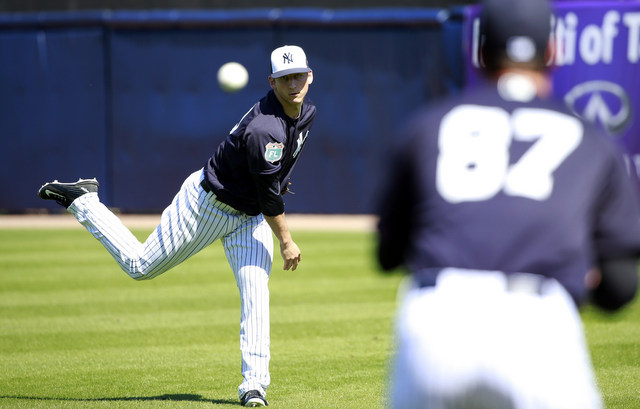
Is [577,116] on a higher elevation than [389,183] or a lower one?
higher

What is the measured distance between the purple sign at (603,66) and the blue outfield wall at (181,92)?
7.32ft

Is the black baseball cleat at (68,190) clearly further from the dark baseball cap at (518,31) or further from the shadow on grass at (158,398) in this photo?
the dark baseball cap at (518,31)

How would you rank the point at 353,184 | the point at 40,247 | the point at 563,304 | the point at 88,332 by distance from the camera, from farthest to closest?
the point at 353,184 → the point at 40,247 → the point at 88,332 → the point at 563,304

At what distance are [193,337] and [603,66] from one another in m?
10.2

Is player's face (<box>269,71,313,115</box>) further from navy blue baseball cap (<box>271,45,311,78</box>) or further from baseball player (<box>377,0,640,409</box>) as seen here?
baseball player (<box>377,0,640,409</box>)

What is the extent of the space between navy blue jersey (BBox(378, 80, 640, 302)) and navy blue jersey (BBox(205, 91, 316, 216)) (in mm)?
2738

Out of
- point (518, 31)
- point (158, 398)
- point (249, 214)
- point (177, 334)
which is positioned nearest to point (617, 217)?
point (518, 31)

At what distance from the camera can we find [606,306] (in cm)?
238

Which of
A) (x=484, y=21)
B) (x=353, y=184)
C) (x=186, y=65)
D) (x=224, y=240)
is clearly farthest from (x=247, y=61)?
(x=484, y=21)

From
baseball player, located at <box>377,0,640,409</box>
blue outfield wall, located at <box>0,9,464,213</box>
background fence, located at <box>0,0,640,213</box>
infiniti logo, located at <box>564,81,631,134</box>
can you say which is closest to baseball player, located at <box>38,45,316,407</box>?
baseball player, located at <box>377,0,640,409</box>

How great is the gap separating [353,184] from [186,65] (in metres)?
3.86

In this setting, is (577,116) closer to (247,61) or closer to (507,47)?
(507,47)

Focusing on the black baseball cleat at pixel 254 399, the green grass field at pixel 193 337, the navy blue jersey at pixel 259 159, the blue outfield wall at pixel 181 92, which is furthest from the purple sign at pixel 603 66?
the black baseball cleat at pixel 254 399

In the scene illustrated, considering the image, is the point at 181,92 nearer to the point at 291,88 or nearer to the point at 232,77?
the point at 232,77
